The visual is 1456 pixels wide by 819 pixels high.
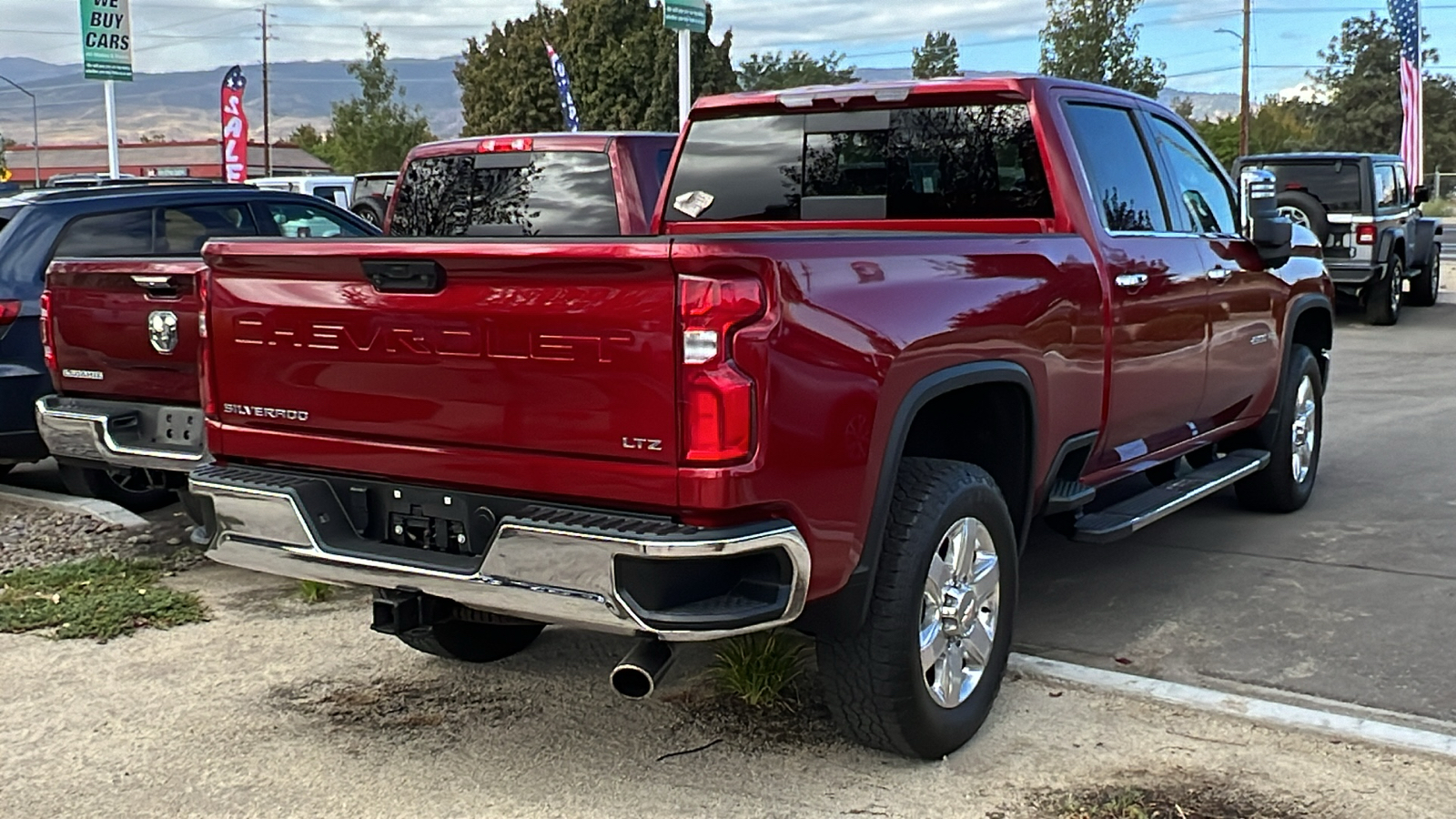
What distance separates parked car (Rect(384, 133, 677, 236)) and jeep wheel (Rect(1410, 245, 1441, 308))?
14.7 m

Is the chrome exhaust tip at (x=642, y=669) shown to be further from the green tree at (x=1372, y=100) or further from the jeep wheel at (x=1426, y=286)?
the green tree at (x=1372, y=100)

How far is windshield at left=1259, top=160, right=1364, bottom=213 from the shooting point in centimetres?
1609

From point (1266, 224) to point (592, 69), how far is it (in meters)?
57.2

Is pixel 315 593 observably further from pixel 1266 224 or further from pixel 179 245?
pixel 1266 224

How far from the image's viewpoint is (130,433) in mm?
5863

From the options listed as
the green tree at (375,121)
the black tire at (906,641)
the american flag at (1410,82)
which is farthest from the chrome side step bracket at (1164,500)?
the green tree at (375,121)

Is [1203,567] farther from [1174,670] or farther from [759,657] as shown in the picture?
[759,657]

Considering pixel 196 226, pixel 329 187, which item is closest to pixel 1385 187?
pixel 196 226

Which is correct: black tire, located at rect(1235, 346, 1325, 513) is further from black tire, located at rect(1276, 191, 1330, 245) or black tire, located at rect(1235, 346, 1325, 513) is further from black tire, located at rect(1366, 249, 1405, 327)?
black tire, located at rect(1366, 249, 1405, 327)

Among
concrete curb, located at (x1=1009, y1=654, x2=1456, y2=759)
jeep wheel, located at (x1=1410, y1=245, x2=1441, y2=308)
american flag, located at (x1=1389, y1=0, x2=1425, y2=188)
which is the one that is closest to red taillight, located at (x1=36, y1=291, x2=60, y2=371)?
concrete curb, located at (x1=1009, y1=654, x2=1456, y2=759)

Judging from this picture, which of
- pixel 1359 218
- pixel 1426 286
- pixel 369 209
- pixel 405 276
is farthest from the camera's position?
pixel 369 209

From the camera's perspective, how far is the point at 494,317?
357cm

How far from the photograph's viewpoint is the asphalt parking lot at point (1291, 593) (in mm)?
4848

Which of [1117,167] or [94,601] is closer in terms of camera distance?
[1117,167]
